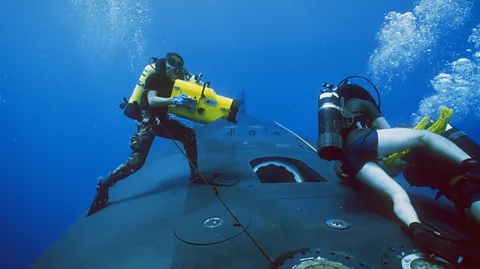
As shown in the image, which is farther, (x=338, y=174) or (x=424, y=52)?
(x=424, y=52)

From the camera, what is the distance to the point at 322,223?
115 inches

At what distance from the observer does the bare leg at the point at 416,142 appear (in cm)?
294

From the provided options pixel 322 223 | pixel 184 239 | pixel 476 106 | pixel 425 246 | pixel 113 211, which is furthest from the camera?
pixel 476 106

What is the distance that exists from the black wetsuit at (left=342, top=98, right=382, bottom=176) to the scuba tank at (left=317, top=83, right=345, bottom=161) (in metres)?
0.18

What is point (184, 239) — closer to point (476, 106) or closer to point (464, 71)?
point (464, 71)

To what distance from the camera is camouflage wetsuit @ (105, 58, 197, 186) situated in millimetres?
4207

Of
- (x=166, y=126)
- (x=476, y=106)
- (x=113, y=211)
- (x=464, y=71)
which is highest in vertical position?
(x=476, y=106)

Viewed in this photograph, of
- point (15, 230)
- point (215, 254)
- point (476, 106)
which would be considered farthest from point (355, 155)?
point (476, 106)

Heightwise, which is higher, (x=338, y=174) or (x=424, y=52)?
(x=424, y=52)

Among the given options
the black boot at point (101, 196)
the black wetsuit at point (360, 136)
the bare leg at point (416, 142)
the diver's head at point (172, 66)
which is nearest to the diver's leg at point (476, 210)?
the bare leg at point (416, 142)

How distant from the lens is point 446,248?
2.28 m

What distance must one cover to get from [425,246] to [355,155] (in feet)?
4.08

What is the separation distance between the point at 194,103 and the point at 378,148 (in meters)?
2.68

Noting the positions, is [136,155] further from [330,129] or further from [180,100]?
[330,129]
